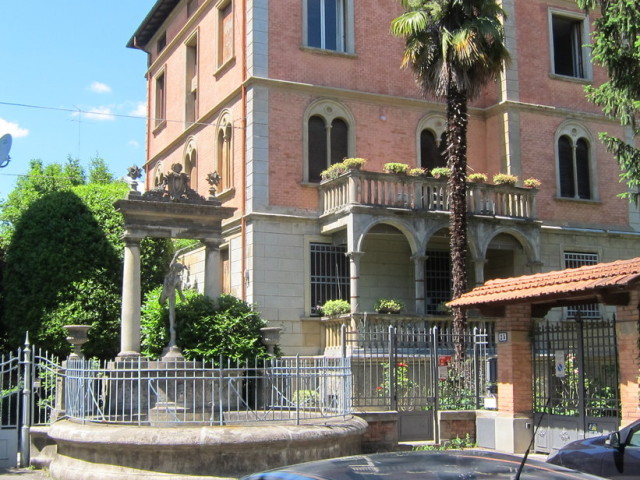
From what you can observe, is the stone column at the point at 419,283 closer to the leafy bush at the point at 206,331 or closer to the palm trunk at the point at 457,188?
the palm trunk at the point at 457,188

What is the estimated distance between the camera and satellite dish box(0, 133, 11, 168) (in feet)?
58.6

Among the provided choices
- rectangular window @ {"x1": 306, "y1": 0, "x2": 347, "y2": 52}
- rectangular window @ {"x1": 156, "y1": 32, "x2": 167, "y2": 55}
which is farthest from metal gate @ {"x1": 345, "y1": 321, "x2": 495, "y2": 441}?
rectangular window @ {"x1": 156, "y1": 32, "x2": 167, "y2": 55}

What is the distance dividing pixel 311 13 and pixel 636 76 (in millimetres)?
9964

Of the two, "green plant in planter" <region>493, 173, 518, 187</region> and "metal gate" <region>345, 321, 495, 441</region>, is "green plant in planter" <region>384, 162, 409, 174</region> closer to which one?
"green plant in planter" <region>493, 173, 518, 187</region>

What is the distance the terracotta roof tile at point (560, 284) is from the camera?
1098 centimetres

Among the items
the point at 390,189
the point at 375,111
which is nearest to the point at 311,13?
the point at 375,111

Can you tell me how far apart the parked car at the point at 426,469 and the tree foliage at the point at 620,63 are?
43.4 feet

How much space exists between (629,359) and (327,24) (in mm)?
14730

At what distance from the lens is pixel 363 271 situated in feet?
73.7

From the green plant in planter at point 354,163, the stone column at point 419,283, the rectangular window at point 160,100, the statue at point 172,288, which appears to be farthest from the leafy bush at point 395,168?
the rectangular window at point 160,100

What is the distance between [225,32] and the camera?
24375mm

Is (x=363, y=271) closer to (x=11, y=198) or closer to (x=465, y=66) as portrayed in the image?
(x=465, y=66)

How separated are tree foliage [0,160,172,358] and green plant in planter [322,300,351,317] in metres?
4.55

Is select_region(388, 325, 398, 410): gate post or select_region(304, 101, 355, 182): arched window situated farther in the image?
select_region(304, 101, 355, 182): arched window
